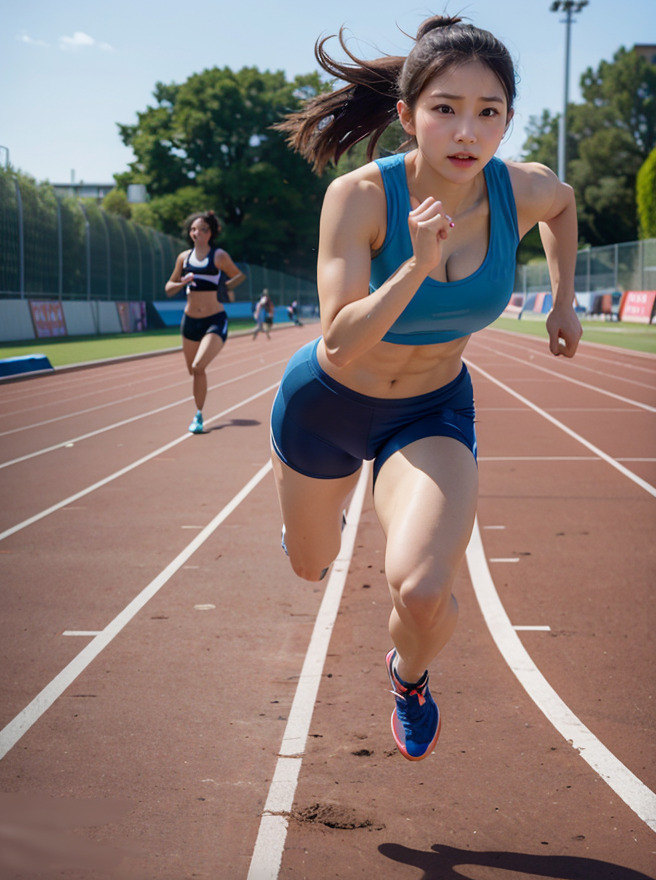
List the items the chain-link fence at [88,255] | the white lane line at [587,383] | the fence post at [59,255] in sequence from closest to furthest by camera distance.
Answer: the white lane line at [587,383], the chain-link fence at [88,255], the fence post at [59,255]

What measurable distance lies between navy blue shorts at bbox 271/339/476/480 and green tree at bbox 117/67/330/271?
63.6m

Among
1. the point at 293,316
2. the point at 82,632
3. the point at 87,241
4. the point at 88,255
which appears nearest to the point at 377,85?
the point at 82,632

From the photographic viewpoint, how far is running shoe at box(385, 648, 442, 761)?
2.96 m

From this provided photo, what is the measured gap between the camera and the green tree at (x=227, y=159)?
217 ft

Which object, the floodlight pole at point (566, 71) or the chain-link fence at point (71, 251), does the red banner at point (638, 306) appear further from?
the chain-link fence at point (71, 251)

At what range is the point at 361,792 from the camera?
317 cm

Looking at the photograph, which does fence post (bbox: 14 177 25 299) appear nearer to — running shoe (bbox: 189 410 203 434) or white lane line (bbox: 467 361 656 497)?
white lane line (bbox: 467 361 656 497)

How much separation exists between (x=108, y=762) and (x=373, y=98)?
2411 mm

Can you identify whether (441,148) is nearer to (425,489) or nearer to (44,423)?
(425,489)

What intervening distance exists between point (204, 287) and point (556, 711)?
7.86 metres

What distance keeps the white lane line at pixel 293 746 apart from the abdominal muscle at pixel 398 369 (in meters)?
1.26

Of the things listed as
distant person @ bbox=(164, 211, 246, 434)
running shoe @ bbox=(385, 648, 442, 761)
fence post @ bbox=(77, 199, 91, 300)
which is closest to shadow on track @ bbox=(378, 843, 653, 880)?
running shoe @ bbox=(385, 648, 442, 761)

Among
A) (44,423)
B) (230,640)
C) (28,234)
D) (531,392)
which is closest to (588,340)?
(531,392)

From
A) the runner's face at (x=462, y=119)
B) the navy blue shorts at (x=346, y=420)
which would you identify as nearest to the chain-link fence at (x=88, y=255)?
the navy blue shorts at (x=346, y=420)
